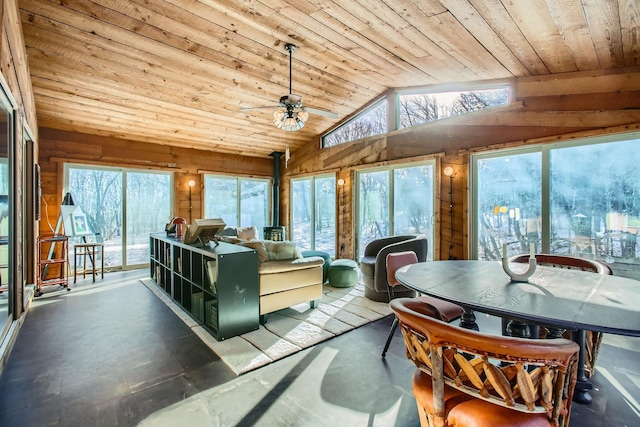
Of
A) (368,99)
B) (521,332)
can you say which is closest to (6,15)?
(521,332)

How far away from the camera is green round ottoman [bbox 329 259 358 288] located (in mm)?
4867

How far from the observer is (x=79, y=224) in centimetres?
559

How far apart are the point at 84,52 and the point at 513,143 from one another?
19.8ft

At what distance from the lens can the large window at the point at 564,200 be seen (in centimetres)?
374

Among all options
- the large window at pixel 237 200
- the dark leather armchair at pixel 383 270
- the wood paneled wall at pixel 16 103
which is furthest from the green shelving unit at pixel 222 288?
the large window at pixel 237 200

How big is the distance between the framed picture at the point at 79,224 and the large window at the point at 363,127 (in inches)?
206

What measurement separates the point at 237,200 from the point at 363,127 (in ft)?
12.5

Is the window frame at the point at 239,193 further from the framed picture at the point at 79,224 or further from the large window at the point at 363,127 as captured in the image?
the framed picture at the point at 79,224

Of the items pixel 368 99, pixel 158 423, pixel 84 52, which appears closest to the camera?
pixel 158 423

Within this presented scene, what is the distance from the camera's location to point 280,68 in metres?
4.87

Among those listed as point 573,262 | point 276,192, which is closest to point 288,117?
point 573,262

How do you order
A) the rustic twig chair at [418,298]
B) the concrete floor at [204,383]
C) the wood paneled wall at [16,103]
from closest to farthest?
the concrete floor at [204,383]
the rustic twig chair at [418,298]
the wood paneled wall at [16,103]

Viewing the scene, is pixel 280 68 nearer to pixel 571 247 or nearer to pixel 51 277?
pixel 571 247

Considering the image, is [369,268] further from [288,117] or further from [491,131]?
[491,131]
